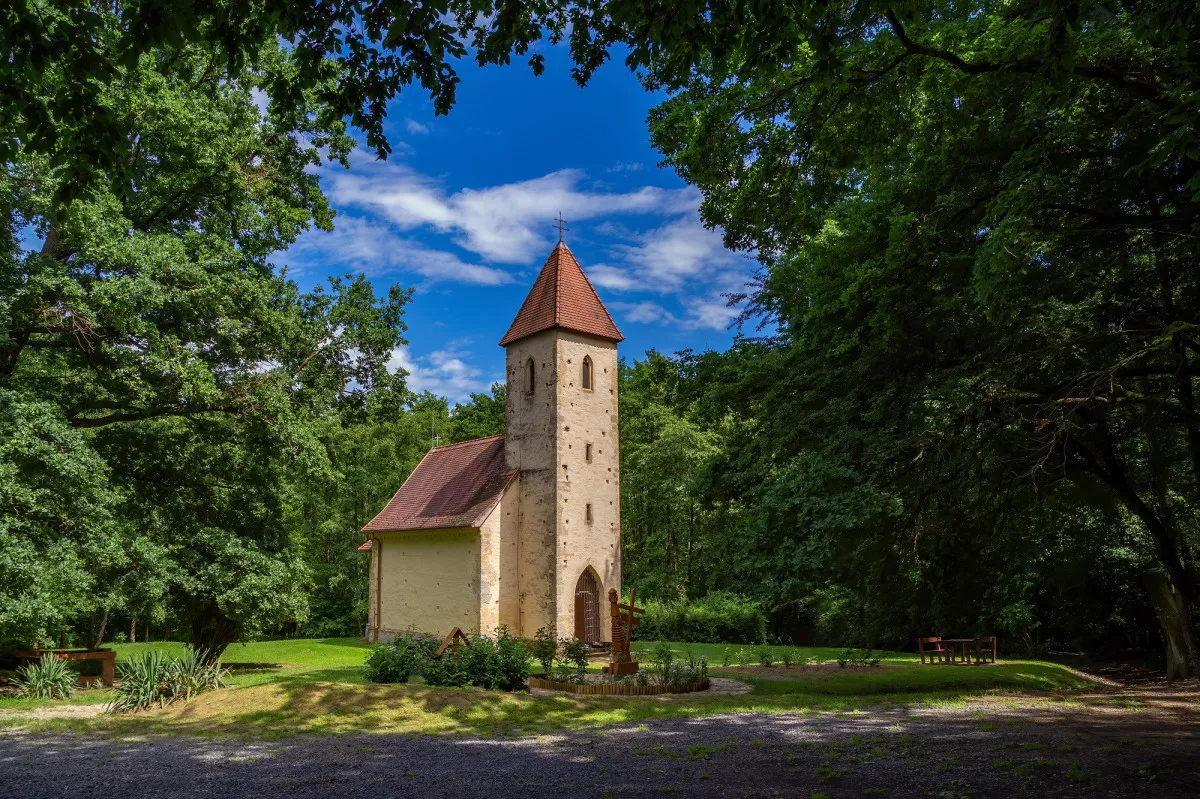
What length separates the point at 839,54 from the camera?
858cm

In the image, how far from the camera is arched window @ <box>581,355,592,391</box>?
1100 inches

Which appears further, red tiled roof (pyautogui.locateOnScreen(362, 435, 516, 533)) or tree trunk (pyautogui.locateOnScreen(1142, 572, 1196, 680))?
red tiled roof (pyautogui.locateOnScreen(362, 435, 516, 533))

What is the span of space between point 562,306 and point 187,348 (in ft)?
45.2

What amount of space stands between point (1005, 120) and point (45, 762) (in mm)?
13961

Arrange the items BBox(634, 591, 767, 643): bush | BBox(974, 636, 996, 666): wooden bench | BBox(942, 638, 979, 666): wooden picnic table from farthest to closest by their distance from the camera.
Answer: BBox(634, 591, 767, 643): bush
BBox(942, 638, 979, 666): wooden picnic table
BBox(974, 636, 996, 666): wooden bench

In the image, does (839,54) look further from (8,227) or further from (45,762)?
(8,227)

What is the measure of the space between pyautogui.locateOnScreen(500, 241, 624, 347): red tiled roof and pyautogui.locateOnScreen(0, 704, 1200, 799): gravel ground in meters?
18.4

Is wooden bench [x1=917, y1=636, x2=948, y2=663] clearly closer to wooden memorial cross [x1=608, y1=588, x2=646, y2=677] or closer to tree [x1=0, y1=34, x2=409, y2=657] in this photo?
wooden memorial cross [x1=608, y1=588, x2=646, y2=677]

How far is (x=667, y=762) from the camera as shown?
8.30 meters

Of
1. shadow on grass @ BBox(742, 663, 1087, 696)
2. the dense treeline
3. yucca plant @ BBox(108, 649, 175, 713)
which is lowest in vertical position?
shadow on grass @ BBox(742, 663, 1087, 696)

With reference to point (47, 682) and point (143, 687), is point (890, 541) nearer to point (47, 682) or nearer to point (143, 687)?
point (143, 687)

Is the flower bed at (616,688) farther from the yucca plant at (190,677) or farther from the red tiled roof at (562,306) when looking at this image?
the red tiled roof at (562,306)

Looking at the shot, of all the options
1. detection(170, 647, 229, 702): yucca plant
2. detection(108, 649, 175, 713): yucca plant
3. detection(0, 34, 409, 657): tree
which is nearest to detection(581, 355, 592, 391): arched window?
detection(0, 34, 409, 657): tree

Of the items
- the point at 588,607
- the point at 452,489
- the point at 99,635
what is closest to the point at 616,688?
the point at 588,607
